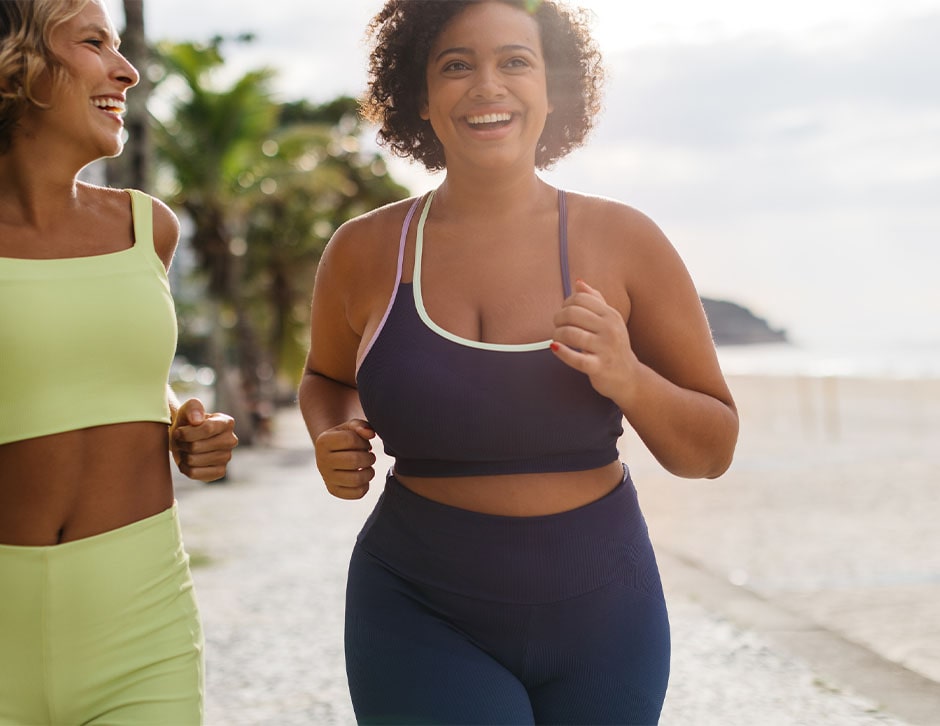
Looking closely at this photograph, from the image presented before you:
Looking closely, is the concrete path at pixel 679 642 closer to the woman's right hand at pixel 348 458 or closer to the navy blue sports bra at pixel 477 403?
the woman's right hand at pixel 348 458

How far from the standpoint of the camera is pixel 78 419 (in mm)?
2049

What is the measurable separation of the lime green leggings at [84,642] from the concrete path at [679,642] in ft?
10.5

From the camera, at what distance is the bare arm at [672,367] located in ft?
6.56

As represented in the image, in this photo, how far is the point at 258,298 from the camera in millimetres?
32344

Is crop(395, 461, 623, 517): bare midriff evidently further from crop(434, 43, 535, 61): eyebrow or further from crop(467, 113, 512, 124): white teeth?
crop(434, 43, 535, 61): eyebrow

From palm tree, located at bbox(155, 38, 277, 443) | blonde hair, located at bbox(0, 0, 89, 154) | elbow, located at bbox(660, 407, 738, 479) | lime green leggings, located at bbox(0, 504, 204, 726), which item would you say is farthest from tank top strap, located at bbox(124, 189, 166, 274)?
palm tree, located at bbox(155, 38, 277, 443)

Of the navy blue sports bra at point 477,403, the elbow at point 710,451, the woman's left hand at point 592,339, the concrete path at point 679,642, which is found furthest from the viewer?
the concrete path at point 679,642

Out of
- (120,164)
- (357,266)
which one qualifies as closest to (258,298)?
(120,164)

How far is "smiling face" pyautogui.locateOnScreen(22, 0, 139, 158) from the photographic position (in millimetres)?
2105

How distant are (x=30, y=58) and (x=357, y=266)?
27.0 inches

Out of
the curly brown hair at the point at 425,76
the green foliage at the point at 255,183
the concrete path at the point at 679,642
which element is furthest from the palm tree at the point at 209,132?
the curly brown hair at the point at 425,76

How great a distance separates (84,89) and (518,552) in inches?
44.9

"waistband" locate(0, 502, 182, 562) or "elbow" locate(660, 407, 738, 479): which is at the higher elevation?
"elbow" locate(660, 407, 738, 479)

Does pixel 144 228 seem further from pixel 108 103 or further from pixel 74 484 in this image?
pixel 74 484
